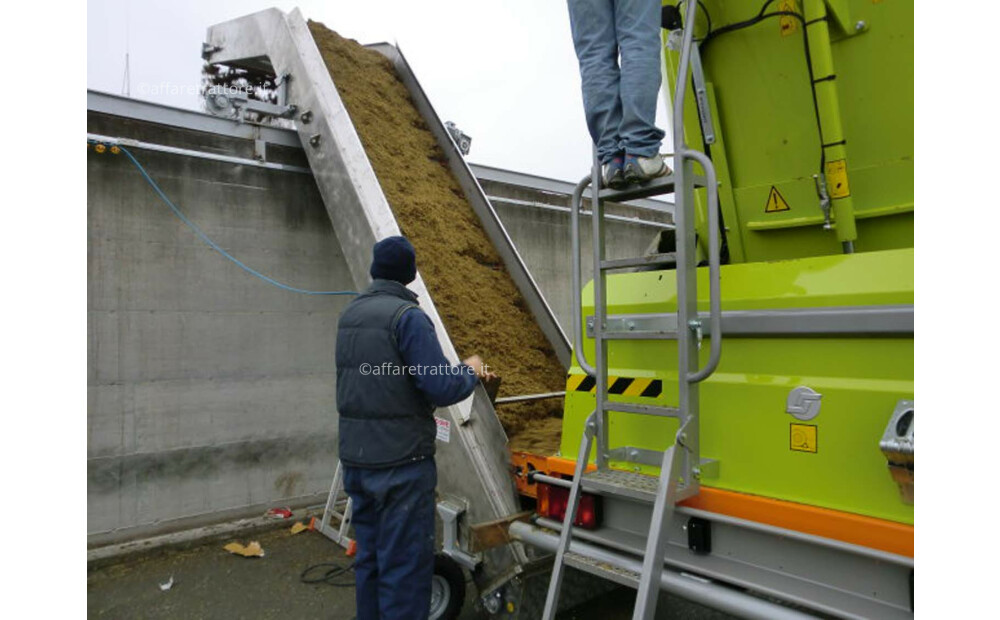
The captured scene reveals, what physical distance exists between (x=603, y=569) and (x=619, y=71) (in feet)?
6.24

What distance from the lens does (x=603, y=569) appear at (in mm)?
2180

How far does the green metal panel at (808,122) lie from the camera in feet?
7.30

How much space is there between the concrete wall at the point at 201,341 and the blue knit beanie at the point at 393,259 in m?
2.38

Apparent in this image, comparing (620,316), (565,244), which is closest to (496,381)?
(620,316)

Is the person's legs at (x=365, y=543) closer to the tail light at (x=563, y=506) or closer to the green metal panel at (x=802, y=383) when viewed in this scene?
the tail light at (x=563, y=506)

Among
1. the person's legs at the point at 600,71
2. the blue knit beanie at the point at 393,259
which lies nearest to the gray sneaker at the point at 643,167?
the person's legs at the point at 600,71

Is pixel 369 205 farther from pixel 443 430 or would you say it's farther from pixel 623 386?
pixel 623 386

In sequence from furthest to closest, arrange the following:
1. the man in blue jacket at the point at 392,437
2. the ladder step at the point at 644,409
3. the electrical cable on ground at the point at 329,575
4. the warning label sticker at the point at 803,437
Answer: the electrical cable on ground at the point at 329,575 < the man in blue jacket at the point at 392,437 < the ladder step at the point at 644,409 < the warning label sticker at the point at 803,437

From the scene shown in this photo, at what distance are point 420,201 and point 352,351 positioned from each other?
1758mm

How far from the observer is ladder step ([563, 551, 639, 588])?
210 cm

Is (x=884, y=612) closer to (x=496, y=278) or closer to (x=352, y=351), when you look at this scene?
(x=352, y=351)

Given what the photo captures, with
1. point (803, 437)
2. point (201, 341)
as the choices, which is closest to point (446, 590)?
point (803, 437)

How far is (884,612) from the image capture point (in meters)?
1.79

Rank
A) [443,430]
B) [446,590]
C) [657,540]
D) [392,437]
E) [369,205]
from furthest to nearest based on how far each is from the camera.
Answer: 1. [369,205]
2. [443,430]
3. [446,590]
4. [392,437]
5. [657,540]
